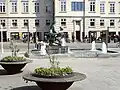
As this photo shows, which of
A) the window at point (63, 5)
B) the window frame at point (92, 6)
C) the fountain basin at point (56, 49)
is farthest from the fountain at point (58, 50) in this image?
the window frame at point (92, 6)

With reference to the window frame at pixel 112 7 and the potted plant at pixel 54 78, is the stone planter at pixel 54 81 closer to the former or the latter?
the potted plant at pixel 54 78

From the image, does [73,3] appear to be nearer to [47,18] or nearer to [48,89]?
[47,18]

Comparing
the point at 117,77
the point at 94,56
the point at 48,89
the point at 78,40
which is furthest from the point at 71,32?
the point at 48,89

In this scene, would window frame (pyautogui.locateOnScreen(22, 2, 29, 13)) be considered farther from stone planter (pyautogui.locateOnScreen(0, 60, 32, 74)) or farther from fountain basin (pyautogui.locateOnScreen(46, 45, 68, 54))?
stone planter (pyautogui.locateOnScreen(0, 60, 32, 74))

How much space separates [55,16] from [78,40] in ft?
20.9

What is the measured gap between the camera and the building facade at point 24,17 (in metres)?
61.5

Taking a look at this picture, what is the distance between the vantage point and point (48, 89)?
9.49m

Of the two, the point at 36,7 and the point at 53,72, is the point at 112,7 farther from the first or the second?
the point at 53,72

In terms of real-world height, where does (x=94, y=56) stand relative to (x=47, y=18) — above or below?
below

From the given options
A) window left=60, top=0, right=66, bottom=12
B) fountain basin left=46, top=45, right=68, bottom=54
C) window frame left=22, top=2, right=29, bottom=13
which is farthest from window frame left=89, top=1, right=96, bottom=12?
fountain basin left=46, top=45, right=68, bottom=54

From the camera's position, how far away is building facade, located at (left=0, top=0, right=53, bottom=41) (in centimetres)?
6153

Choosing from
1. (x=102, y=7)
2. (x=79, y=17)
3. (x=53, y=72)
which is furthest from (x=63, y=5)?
(x=53, y=72)

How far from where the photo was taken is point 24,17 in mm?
61938

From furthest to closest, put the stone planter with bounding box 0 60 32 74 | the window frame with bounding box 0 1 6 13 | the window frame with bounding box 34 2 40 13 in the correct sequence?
the window frame with bounding box 34 2 40 13 → the window frame with bounding box 0 1 6 13 → the stone planter with bounding box 0 60 32 74
